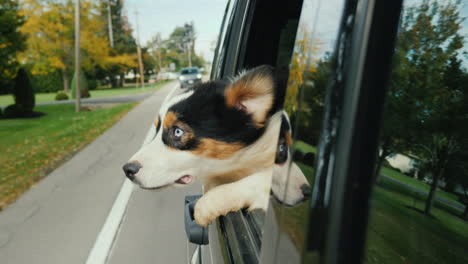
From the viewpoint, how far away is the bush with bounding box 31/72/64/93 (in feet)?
150

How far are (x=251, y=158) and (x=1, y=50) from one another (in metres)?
19.7

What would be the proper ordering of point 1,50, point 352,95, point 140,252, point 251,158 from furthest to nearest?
1. point 1,50
2. point 140,252
3. point 251,158
4. point 352,95

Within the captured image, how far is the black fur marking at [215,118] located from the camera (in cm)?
153

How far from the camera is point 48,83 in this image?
46.6 metres

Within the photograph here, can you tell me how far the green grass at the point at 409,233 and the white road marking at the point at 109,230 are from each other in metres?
3.34

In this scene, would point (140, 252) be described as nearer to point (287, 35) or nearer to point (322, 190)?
point (287, 35)

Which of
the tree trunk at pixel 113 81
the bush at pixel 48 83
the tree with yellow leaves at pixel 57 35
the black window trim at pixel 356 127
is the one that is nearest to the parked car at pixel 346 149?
the black window trim at pixel 356 127

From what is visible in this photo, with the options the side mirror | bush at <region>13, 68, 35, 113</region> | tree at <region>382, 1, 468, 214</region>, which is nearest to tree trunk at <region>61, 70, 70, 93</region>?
bush at <region>13, 68, 35, 113</region>

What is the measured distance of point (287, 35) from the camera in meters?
2.64

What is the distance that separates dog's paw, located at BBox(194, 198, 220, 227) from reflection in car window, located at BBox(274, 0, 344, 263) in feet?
2.20

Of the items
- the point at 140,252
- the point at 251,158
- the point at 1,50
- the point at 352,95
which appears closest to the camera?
the point at 352,95

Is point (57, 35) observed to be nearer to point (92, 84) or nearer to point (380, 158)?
point (92, 84)

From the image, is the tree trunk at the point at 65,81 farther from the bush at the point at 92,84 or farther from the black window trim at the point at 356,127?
the black window trim at the point at 356,127

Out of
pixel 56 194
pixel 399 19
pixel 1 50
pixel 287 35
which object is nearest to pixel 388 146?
pixel 399 19
